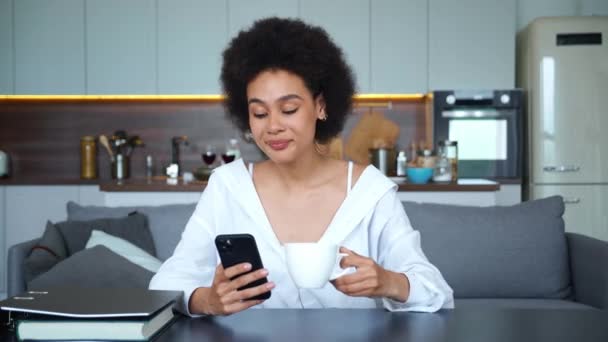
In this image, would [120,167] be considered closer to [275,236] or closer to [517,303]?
[517,303]

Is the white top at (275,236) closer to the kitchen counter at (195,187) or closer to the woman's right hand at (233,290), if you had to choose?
the woman's right hand at (233,290)

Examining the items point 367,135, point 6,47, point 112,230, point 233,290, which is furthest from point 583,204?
point 6,47

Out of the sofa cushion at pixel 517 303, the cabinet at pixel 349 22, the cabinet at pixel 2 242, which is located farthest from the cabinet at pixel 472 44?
the cabinet at pixel 2 242

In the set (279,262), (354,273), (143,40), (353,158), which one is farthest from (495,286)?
(143,40)

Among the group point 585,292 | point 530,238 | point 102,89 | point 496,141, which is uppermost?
point 102,89

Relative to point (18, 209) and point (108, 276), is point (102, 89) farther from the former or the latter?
point (108, 276)

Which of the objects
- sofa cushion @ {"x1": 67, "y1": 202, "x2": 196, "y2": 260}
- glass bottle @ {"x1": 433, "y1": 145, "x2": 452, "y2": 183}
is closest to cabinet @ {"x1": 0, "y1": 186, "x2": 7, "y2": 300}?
sofa cushion @ {"x1": 67, "y1": 202, "x2": 196, "y2": 260}

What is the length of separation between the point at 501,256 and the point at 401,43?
105 inches

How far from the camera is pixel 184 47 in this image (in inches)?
203

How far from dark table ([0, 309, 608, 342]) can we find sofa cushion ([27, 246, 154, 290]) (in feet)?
3.32

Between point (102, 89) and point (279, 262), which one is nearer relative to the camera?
point (279, 262)

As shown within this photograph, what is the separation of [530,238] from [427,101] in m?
2.65

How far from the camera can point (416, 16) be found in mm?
5086

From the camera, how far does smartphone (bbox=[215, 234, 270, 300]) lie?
3.67ft
